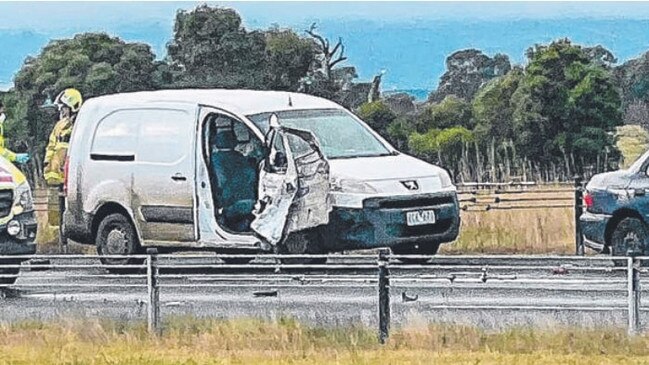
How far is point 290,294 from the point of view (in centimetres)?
1683

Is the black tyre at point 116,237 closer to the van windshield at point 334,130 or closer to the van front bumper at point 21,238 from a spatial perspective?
the van front bumper at point 21,238

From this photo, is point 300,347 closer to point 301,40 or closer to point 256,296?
point 256,296

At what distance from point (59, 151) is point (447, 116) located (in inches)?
369

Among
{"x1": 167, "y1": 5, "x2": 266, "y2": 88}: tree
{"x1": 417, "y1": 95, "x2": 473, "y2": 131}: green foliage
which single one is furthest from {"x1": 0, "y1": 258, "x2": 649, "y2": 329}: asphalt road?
{"x1": 167, "y1": 5, "x2": 266, "y2": 88}: tree

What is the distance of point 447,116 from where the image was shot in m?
31.5

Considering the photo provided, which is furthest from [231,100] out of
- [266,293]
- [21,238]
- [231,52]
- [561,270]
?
[231,52]

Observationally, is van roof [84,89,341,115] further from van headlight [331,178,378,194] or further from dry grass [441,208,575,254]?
dry grass [441,208,575,254]

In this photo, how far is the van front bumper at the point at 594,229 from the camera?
786 inches

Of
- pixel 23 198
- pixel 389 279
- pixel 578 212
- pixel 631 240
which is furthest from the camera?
pixel 578 212

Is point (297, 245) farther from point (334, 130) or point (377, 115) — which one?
point (377, 115)

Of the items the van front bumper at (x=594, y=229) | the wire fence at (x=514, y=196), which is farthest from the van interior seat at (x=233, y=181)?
the wire fence at (x=514, y=196)

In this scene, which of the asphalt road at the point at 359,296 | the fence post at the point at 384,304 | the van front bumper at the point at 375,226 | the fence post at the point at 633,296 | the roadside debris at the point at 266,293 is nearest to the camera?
the fence post at the point at 633,296

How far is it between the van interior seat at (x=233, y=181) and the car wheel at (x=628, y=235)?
3.90 meters

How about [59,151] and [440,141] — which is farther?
[440,141]
